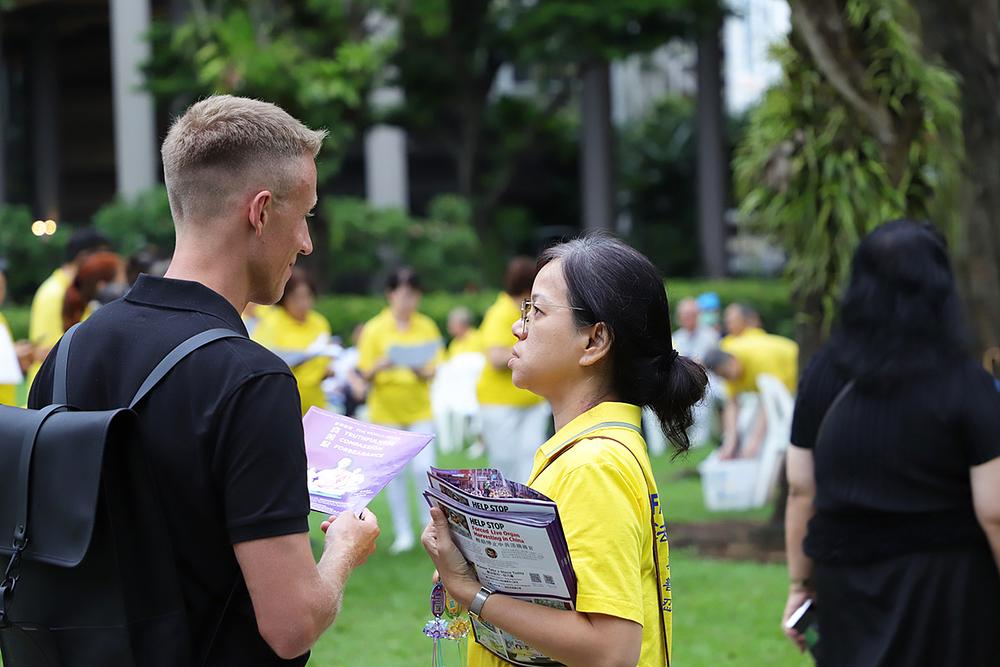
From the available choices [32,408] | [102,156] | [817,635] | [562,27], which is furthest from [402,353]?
[102,156]

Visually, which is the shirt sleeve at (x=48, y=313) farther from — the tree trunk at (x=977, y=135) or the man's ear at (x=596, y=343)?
the man's ear at (x=596, y=343)

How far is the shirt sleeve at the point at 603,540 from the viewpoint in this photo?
2.36m

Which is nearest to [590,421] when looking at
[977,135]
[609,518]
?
[609,518]

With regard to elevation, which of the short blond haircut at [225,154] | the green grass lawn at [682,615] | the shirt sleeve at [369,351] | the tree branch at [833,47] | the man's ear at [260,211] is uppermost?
the tree branch at [833,47]

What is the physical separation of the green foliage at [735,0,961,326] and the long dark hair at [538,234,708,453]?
504cm

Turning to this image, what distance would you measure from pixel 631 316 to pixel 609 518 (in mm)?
474

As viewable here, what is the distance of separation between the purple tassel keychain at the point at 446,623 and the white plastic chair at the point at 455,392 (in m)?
13.6

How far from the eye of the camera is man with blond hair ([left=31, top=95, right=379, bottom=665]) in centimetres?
217

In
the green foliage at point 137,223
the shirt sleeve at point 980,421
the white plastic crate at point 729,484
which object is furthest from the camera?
the green foliage at point 137,223

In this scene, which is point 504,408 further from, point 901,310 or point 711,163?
point 711,163

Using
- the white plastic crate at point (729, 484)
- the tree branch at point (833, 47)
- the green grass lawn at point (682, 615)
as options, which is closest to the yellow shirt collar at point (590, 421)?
the green grass lawn at point (682, 615)

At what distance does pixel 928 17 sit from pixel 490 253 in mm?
21534

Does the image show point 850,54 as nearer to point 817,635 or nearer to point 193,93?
point 817,635

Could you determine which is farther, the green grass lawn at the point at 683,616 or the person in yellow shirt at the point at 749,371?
the person in yellow shirt at the point at 749,371
